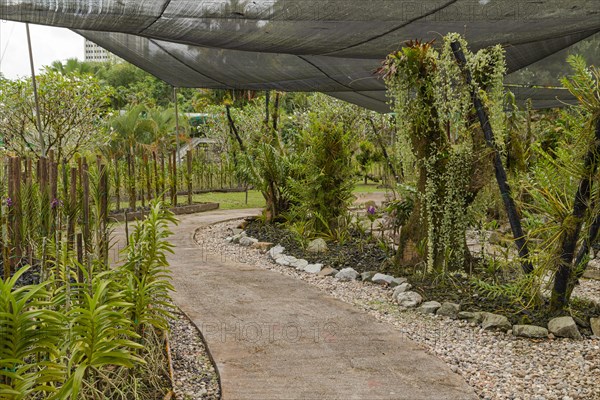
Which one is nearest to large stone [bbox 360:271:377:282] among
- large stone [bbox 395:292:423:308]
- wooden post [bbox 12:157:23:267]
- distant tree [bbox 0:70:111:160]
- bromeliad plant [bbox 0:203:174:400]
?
large stone [bbox 395:292:423:308]

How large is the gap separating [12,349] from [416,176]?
3.91 meters

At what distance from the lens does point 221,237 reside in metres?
8.17

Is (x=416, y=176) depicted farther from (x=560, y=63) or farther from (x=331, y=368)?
(x=331, y=368)

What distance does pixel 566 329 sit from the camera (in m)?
3.85

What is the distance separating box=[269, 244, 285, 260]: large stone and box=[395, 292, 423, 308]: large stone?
222cm

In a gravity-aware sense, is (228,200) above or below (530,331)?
above

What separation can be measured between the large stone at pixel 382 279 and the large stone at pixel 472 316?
1035mm

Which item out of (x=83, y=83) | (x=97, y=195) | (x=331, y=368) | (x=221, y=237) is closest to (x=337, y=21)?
(x=97, y=195)

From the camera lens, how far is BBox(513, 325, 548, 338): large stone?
3877mm

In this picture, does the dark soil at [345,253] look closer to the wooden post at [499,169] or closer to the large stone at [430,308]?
the large stone at [430,308]

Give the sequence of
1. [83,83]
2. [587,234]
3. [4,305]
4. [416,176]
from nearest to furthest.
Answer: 1. [4,305]
2. [587,234]
3. [416,176]
4. [83,83]

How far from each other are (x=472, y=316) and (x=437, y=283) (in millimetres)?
724

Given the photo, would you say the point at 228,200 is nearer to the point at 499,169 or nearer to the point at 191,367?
the point at 499,169

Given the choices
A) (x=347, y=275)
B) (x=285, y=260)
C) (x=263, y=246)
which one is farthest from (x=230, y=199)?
(x=347, y=275)
